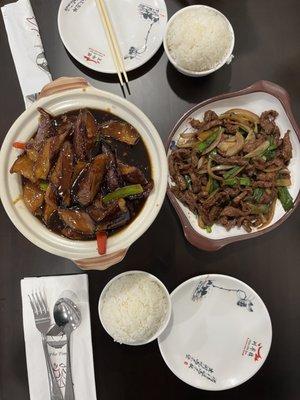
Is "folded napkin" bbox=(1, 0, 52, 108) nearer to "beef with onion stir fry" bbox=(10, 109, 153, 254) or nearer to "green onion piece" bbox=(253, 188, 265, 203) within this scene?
"beef with onion stir fry" bbox=(10, 109, 153, 254)

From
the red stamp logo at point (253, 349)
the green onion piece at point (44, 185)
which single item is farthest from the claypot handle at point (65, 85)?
the red stamp logo at point (253, 349)

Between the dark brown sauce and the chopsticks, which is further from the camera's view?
the chopsticks

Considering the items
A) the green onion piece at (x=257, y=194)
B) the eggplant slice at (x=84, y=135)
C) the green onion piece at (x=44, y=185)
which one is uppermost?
the eggplant slice at (x=84, y=135)

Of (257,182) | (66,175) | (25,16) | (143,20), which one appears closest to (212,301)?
(257,182)

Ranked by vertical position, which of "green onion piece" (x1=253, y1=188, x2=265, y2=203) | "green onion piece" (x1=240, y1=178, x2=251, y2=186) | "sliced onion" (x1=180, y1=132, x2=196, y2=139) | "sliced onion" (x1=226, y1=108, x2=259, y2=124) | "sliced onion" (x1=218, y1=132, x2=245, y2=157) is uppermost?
"sliced onion" (x1=226, y1=108, x2=259, y2=124)

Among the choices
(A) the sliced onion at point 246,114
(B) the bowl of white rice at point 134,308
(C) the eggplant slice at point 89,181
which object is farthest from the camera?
(A) the sliced onion at point 246,114

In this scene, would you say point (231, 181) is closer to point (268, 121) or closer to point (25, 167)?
point (268, 121)

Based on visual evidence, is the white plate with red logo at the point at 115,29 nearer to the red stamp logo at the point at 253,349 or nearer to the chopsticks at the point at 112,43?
the chopsticks at the point at 112,43

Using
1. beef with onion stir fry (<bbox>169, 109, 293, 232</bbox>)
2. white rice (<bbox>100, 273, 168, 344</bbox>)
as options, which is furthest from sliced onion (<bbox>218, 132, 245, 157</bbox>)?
white rice (<bbox>100, 273, 168, 344</bbox>)

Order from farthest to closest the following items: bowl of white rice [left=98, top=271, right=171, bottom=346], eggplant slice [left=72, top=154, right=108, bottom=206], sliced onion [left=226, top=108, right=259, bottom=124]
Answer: sliced onion [left=226, top=108, right=259, bottom=124]
bowl of white rice [left=98, top=271, right=171, bottom=346]
eggplant slice [left=72, top=154, right=108, bottom=206]
